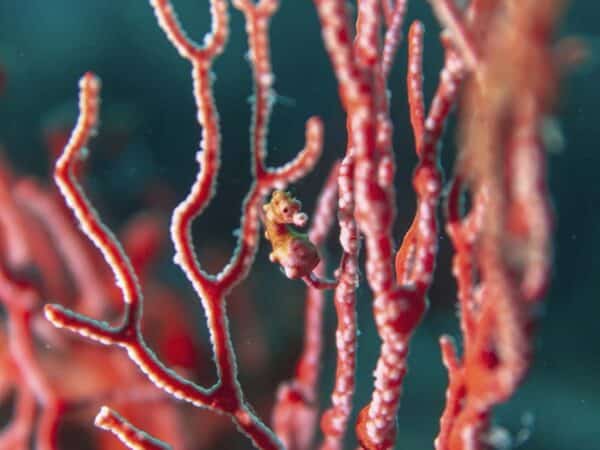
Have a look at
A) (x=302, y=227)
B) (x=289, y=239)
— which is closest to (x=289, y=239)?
(x=289, y=239)

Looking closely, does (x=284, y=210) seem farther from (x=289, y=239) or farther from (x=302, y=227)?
(x=302, y=227)

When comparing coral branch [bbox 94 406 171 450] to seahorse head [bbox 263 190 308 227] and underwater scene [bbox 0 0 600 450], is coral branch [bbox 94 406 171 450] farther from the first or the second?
seahorse head [bbox 263 190 308 227]

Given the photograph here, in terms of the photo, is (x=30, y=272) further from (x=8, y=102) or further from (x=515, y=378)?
(x=515, y=378)

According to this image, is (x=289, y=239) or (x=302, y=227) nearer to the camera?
(x=289, y=239)

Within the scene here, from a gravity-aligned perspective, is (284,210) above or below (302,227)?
above

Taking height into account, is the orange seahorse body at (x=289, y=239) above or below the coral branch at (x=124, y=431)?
above

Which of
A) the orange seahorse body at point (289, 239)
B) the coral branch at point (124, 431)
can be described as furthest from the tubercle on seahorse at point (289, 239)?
the coral branch at point (124, 431)

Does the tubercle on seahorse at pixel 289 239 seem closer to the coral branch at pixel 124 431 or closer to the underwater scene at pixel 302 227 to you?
the underwater scene at pixel 302 227

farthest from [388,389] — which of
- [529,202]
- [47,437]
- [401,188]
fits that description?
[401,188]

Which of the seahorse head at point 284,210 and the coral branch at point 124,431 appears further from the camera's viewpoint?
the seahorse head at point 284,210
